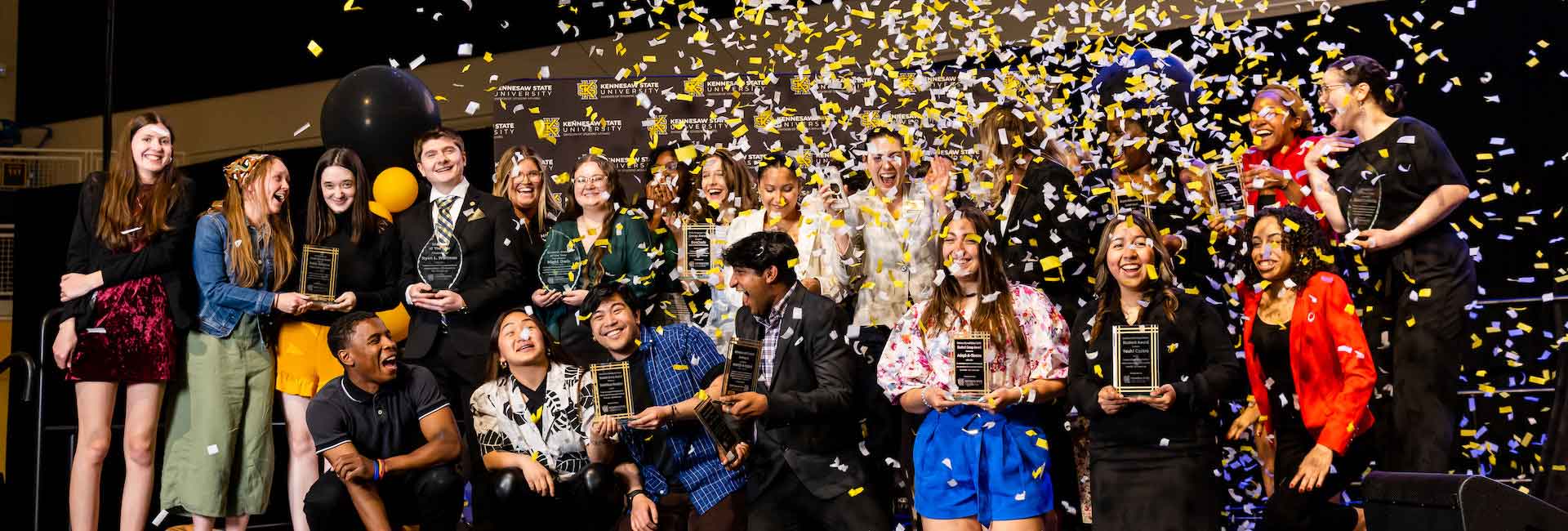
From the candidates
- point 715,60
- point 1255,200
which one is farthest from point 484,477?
point 715,60

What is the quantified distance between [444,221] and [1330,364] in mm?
3204

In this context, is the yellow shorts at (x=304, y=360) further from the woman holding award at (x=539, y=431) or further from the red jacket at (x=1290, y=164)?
the red jacket at (x=1290, y=164)

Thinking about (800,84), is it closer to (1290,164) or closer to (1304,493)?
(1290,164)

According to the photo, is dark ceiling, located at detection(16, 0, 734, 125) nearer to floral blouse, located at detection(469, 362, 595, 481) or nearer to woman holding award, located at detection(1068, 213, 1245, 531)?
floral blouse, located at detection(469, 362, 595, 481)

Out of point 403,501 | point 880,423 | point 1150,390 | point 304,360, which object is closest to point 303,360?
point 304,360

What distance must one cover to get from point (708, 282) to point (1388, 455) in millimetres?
2489

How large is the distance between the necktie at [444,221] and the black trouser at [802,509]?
1549mm

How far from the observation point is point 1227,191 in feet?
16.4

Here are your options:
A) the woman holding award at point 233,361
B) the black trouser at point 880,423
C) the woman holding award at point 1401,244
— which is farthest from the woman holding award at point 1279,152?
the woman holding award at point 233,361

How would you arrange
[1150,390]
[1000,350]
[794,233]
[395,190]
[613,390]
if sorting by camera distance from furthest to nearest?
[395,190], [794,233], [613,390], [1000,350], [1150,390]

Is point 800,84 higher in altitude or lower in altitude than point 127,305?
higher

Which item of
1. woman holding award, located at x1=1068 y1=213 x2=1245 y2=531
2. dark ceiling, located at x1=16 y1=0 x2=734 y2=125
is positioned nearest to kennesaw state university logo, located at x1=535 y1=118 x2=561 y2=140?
dark ceiling, located at x1=16 y1=0 x2=734 y2=125

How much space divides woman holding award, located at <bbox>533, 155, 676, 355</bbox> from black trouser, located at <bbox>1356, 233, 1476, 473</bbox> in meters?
2.61

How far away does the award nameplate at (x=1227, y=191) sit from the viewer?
499 cm
